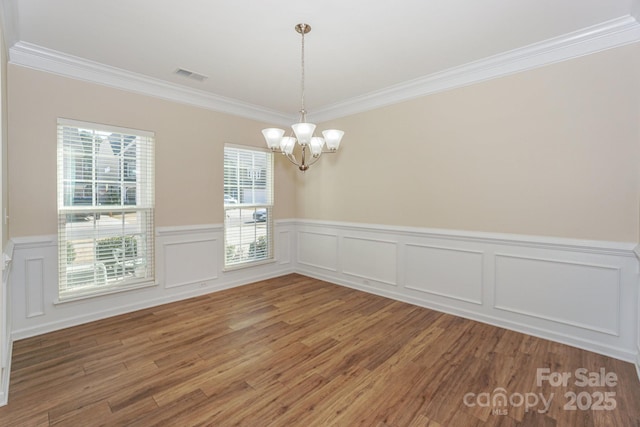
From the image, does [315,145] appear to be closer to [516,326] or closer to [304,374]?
[304,374]

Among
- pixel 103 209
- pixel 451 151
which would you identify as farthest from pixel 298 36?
pixel 103 209

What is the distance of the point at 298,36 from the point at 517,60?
221cm

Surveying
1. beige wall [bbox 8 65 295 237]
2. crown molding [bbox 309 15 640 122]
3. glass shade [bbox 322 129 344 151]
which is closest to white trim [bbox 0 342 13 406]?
beige wall [bbox 8 65 295 237]

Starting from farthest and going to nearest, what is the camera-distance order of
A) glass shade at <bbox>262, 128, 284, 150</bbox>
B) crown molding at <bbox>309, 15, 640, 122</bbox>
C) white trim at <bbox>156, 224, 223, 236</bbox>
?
1. white trim at <bbox>156, 224, 223, 236</bbox>
2. glass shade at <bbox>262, 128, 284, 150</bbox>
3. crown molding at <bbox>309, 15, 640, 122</bbox>

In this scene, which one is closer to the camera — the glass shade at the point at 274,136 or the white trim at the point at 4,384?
the white trim at the point at 4,384

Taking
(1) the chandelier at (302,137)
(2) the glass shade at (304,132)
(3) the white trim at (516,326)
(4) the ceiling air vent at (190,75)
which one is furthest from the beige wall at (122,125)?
(3) the white trim at (516,326)

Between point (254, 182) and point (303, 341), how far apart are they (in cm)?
282

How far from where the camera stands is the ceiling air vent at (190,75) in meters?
3.42

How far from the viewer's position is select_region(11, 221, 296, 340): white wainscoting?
2932mm

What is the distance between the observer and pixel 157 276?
381cm

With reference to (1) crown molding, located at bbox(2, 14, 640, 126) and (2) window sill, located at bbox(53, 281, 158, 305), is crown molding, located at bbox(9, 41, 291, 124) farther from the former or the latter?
(2) window sill, located at bbox(53, 281, 158, 305)

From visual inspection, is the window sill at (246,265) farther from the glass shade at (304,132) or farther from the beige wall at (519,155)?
the glass shade at (304,132)

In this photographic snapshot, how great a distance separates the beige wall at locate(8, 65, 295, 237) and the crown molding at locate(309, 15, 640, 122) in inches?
85.0

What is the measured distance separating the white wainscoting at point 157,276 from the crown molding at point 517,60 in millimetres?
2726
